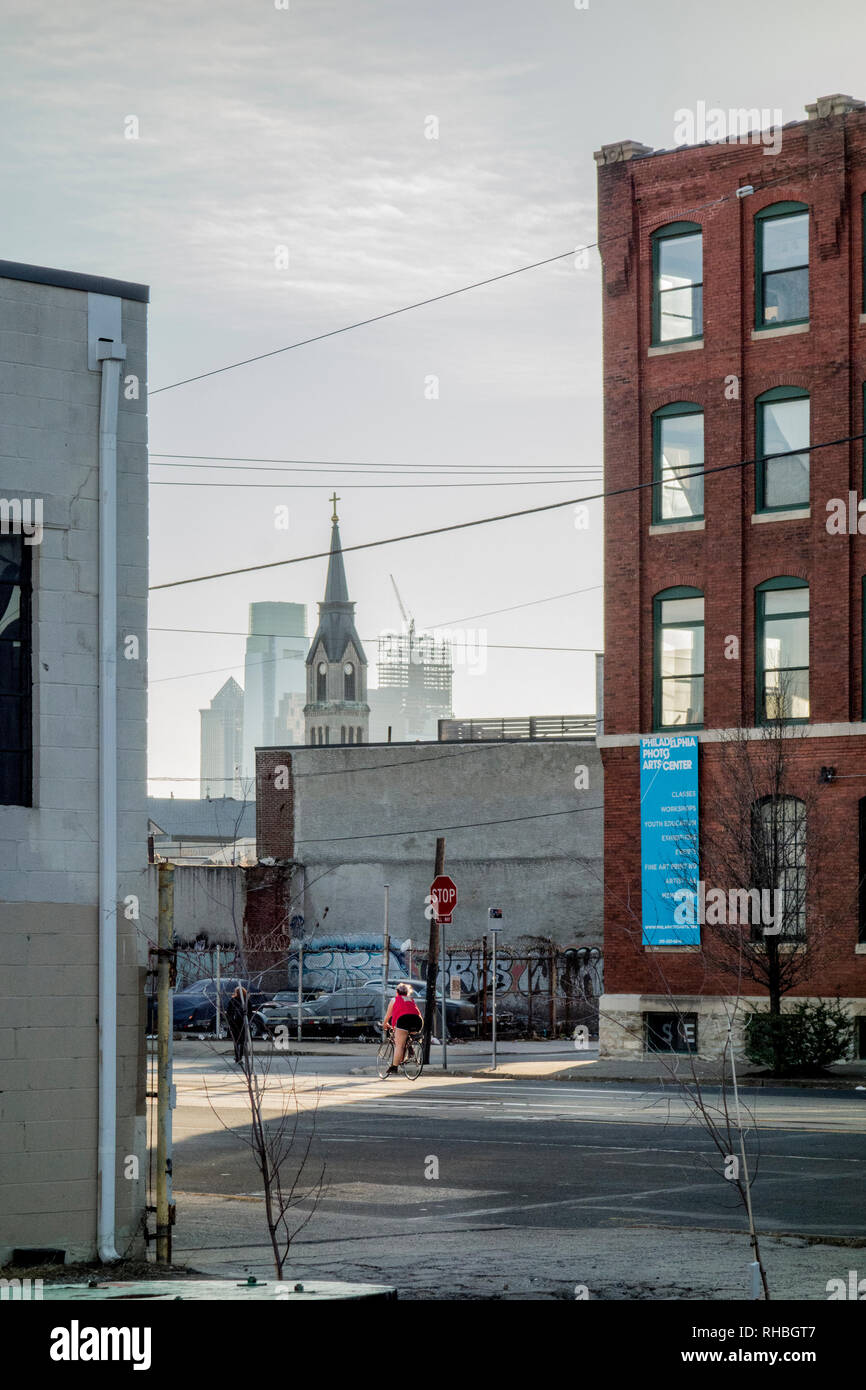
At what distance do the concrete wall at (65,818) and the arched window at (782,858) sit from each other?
1867cm

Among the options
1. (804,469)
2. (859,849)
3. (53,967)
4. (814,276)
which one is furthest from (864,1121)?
(814,276)

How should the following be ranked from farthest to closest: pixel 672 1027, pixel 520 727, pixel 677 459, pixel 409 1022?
1. pixel 520 727
2. pixel 677 459
3. pixel 672 1027
4. pixel 409 1022

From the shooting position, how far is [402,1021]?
29.1 meters

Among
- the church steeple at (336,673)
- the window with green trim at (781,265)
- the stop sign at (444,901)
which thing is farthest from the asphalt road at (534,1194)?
the church steeple at (336,673)

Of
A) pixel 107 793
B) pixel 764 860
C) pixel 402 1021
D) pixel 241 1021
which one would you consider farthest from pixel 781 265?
pixel 107 793

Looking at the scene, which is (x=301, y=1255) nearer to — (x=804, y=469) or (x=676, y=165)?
(x=804, y=469)

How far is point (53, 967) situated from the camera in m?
11.3

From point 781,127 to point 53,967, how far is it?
83.9ft

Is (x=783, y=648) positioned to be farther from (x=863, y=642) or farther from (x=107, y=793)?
(x=107, y=793)

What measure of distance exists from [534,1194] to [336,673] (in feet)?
478

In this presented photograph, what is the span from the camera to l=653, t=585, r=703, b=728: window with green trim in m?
33.0

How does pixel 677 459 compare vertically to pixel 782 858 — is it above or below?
above

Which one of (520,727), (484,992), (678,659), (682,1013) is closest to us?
(682,1013)

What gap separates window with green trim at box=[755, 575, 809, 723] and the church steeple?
398 feet
